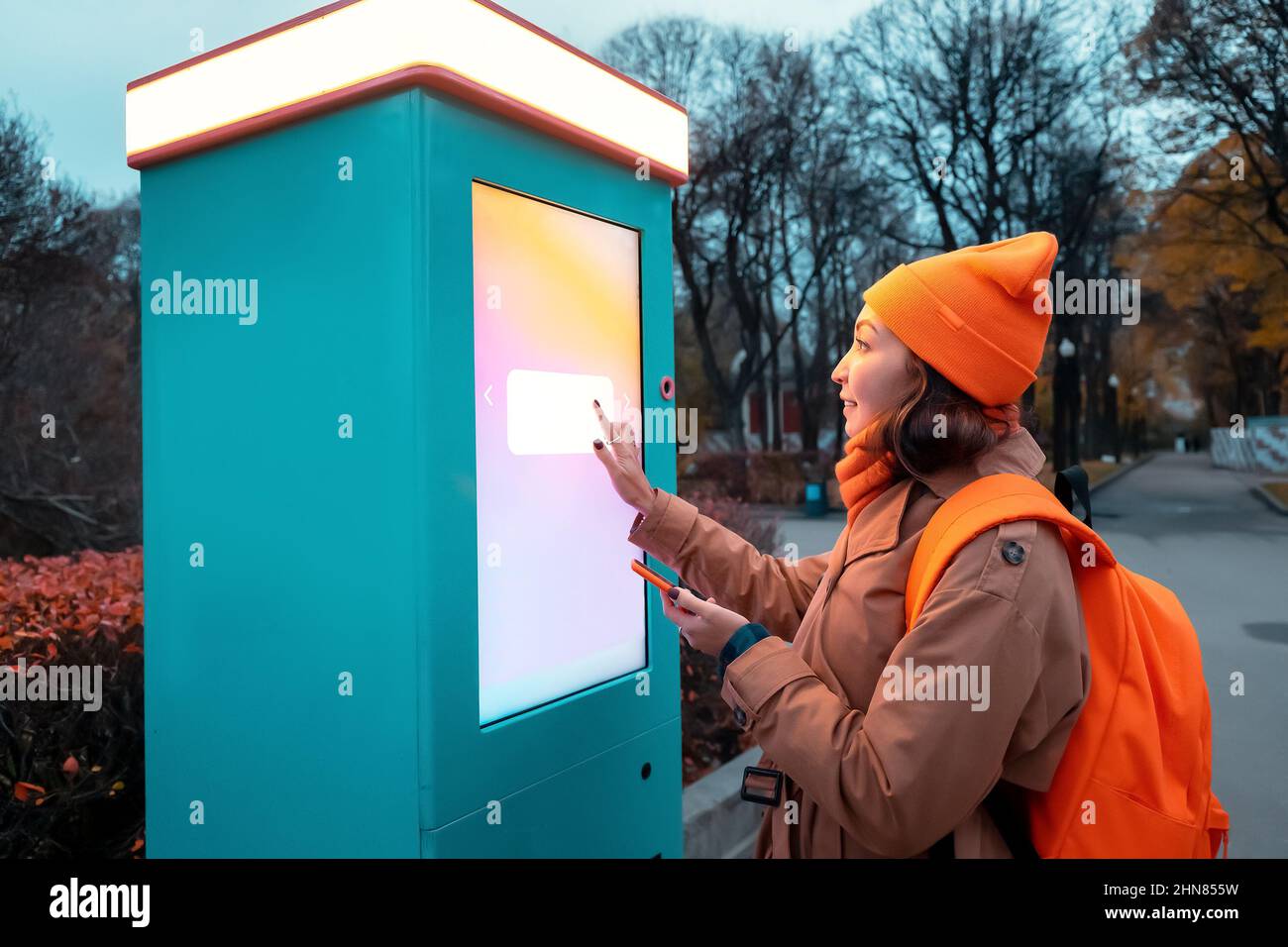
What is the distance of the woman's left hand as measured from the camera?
1.75 metres

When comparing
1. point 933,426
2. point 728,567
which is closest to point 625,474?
point 728,567

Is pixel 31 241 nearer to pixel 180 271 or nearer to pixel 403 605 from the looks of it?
pixel 180 271

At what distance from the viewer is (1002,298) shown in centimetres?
164

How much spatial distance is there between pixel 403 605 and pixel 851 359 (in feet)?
3.26

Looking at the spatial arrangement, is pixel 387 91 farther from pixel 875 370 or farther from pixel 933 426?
pixel 933 426

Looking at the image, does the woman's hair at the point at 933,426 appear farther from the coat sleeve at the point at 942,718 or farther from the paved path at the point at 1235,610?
the paved path at the point at 1235,610

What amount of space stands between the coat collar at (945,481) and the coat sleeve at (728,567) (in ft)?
1.62

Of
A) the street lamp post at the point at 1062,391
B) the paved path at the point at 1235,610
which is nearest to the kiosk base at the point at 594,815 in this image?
the paved path at the point at 1235,610

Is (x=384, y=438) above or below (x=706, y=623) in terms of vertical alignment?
above

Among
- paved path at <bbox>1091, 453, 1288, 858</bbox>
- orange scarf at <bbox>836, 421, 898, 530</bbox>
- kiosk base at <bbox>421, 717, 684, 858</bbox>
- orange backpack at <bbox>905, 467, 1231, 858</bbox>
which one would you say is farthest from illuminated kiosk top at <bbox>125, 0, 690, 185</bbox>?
paved path at <bbox>1091, 453, 1288, 858</bbox>

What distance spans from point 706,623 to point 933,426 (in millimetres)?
528

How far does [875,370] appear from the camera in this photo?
1.76 metres
